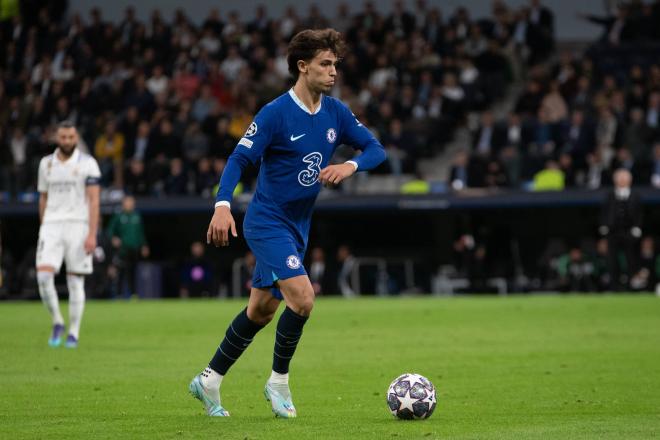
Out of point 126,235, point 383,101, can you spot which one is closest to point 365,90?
point 383,101

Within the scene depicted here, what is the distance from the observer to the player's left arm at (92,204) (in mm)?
13750

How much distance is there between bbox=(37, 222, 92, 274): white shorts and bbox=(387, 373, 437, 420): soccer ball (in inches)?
273

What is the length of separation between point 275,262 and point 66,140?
6.79m

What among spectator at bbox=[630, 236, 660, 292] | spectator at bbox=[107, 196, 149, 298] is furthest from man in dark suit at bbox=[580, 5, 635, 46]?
spectator at bbox=[107, 196, 149, 298]

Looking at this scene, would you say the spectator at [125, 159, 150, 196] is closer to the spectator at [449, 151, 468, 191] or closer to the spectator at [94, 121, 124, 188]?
the spectator at [94, 121, 124, 188]

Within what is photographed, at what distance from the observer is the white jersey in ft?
46.5

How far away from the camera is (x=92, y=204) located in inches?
551

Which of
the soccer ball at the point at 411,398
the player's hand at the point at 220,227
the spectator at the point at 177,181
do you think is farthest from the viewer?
the spectator at the point at 177,181

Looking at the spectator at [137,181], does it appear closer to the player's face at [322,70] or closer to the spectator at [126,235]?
the spectator at [126,235]

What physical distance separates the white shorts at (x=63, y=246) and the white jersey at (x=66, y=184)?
0.30 ft

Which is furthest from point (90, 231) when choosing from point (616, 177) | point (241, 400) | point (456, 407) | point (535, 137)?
point (535, 137)

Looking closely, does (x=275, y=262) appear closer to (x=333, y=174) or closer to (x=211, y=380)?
(x=333, y=174)

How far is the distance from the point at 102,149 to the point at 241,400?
21.4 meters

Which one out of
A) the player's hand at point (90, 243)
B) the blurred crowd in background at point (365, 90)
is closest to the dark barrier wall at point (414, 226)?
the blurred crowd in background at point (365, 90)
